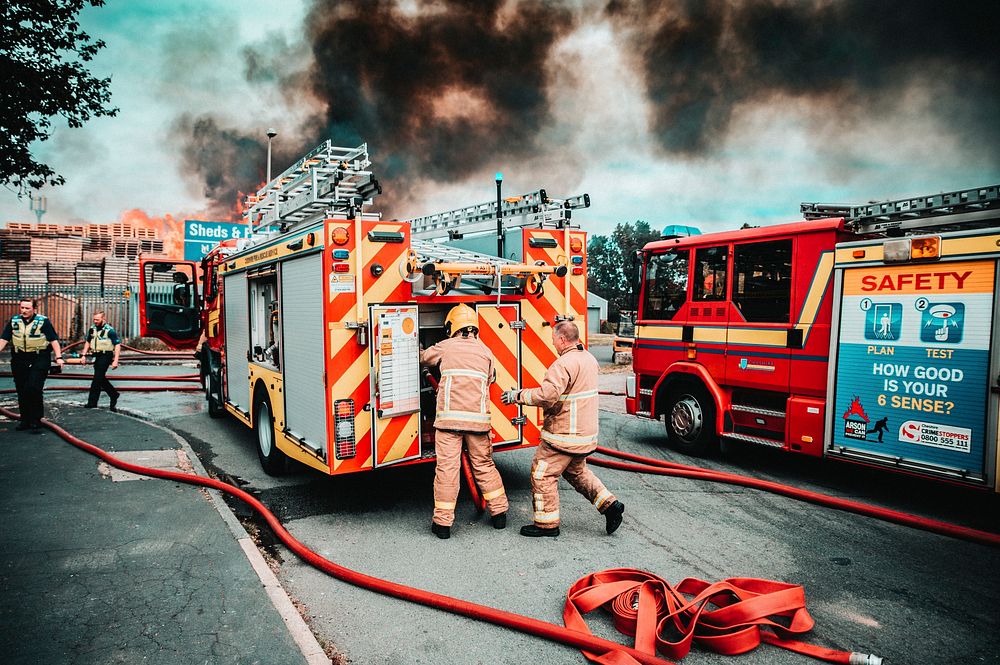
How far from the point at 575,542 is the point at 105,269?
25.8 metres

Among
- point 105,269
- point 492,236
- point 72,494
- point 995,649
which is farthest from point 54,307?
point 995,649

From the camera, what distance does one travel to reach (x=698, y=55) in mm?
27609

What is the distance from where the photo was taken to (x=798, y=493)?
5.88 m

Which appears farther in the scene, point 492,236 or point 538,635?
point 492,236

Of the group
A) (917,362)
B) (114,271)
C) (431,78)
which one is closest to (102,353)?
(917,362)

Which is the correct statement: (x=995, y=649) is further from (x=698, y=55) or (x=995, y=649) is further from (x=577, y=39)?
(x=577, y=39)

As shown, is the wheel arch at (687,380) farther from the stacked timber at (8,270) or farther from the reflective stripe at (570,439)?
the stacked timber at (8,270)

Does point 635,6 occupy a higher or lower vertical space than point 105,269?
higher

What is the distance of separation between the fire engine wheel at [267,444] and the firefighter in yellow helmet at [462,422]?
8.16 ft

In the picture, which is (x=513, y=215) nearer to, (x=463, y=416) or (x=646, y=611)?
(x=463, y=416)

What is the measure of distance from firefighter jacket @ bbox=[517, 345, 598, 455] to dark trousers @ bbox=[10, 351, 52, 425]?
7249 millimetres

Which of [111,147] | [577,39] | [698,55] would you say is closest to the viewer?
[698,55]

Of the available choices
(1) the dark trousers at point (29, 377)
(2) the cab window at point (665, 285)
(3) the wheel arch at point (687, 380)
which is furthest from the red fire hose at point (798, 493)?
(1) the dark trousers at point (29, 377)

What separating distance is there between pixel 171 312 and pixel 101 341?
3.75ft
